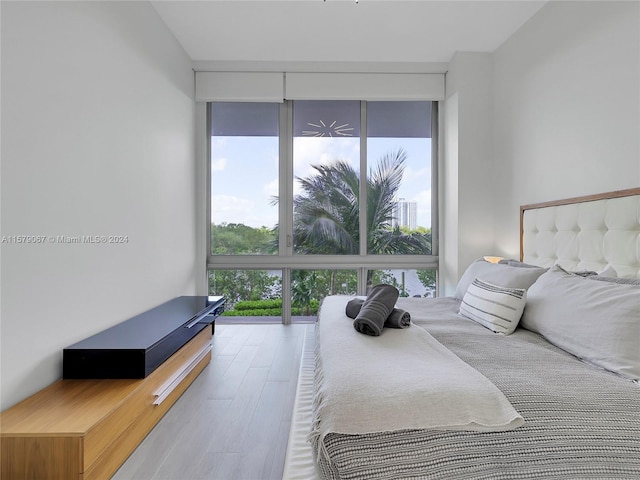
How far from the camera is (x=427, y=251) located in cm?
387

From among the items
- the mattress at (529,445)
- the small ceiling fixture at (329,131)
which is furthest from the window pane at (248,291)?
the mattress at (529,445)

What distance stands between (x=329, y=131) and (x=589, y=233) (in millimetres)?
2720

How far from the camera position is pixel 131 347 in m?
1.69

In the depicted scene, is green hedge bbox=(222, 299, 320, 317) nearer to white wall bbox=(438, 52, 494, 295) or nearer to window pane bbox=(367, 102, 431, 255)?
window pane bbox=(367, 102, 431, 255)

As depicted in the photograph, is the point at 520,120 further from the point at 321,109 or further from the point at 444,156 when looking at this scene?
the point at 321,109

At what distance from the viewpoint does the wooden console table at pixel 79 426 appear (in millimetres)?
1205

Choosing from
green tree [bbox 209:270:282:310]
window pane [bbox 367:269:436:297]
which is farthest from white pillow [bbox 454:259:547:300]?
green tree [bbox 209:270:282:310]

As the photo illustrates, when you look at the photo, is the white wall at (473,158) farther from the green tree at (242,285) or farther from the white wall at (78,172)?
the white wall at (78,172)

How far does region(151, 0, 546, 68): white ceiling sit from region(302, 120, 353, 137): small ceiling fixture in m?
0.69

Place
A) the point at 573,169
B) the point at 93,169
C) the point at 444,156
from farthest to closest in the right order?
the point at 444,156, the point at 573,169, the point at 93,169

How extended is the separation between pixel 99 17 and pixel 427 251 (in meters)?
3.58

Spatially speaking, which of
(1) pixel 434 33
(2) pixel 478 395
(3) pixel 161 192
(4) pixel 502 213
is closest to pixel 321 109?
(1) pixel 434 33

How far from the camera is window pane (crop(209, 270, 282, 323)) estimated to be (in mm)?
3848

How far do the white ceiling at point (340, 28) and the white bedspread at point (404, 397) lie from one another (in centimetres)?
276
